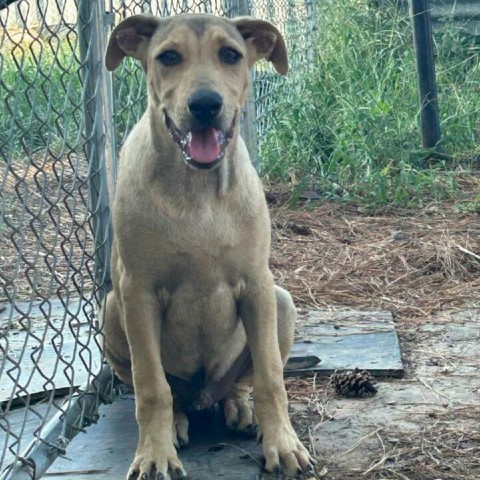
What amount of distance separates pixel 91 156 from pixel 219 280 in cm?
83

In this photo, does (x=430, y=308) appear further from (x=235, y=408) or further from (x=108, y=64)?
(x=108, y=64)

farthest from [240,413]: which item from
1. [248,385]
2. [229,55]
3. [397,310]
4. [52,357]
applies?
[397,310]

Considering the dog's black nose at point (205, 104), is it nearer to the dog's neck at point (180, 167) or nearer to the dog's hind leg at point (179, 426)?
the dog's neck at point (180, 167)

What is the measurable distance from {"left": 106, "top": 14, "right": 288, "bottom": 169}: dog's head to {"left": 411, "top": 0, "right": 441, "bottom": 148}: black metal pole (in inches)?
172

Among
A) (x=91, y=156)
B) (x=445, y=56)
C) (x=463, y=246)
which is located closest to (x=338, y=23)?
(x=445, y=56)

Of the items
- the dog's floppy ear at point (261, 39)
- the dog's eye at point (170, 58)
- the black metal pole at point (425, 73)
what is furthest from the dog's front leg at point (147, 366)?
the black metal pole at point (425, 73)

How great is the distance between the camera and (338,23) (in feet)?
32.7

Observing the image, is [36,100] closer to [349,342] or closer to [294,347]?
[294,347]

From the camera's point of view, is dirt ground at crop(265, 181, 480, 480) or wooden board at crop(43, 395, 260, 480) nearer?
wooden board at crop(43, 395, 260, 480)

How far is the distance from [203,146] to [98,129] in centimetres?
70

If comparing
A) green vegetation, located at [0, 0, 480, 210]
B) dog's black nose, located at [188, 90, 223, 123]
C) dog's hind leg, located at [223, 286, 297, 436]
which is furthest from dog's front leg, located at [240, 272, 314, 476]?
green vegetation, located at [0, 0, 480, 210]

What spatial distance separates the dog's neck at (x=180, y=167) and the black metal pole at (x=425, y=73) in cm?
463

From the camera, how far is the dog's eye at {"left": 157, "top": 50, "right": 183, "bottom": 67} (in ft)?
11.8

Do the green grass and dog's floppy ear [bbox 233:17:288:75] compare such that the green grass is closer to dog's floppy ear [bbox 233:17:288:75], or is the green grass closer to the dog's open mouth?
dog's floppy ear [bbox 233:17:288:75]
